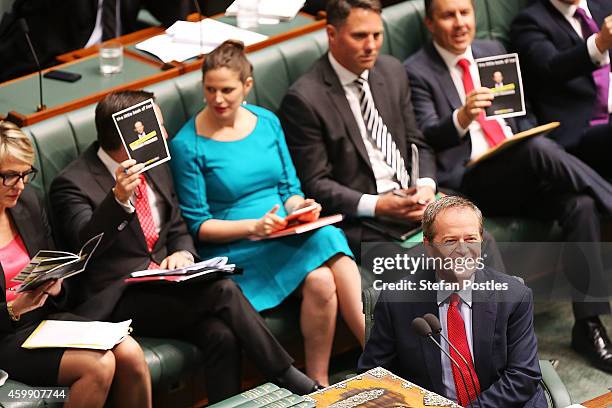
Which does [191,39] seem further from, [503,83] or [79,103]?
[503,83]

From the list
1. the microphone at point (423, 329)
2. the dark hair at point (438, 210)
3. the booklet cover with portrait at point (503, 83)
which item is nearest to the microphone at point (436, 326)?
the microphone at point (423, 329)

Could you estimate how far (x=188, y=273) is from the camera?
4.45m

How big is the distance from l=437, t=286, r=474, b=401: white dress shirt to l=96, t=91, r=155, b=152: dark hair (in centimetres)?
155

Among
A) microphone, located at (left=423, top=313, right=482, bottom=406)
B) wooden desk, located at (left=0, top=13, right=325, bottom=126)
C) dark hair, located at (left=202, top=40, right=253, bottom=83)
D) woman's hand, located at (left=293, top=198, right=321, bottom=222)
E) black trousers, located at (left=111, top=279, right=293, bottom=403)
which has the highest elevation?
dark hair, located at (left=202, top=40, right=253, bottom=83)

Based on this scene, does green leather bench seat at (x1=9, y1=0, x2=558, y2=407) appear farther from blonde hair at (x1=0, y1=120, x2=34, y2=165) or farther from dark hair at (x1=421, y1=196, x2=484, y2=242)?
dark hair at (x1=421, y1=196, x2=484, y2=242)

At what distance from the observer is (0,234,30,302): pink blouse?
169 inches

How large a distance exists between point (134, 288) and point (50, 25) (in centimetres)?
160

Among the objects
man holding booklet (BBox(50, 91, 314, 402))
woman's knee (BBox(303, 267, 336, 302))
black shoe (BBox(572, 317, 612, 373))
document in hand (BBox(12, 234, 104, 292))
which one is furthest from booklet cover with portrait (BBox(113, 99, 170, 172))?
black shoe (BBox(572, 317, 612, 373))

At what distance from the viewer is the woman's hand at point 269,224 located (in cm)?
468

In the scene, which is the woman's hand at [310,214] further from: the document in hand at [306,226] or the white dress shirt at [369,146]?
the white dress shirt at [369,146]

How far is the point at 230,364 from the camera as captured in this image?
448cm

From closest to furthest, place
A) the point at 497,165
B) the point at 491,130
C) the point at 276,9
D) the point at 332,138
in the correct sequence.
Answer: the point at 332,138
the point at 497,165
the point at 491,130
the point at 276,9

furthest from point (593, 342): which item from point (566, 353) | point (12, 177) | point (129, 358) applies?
point (12, 177)

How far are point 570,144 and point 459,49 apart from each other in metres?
0.66
